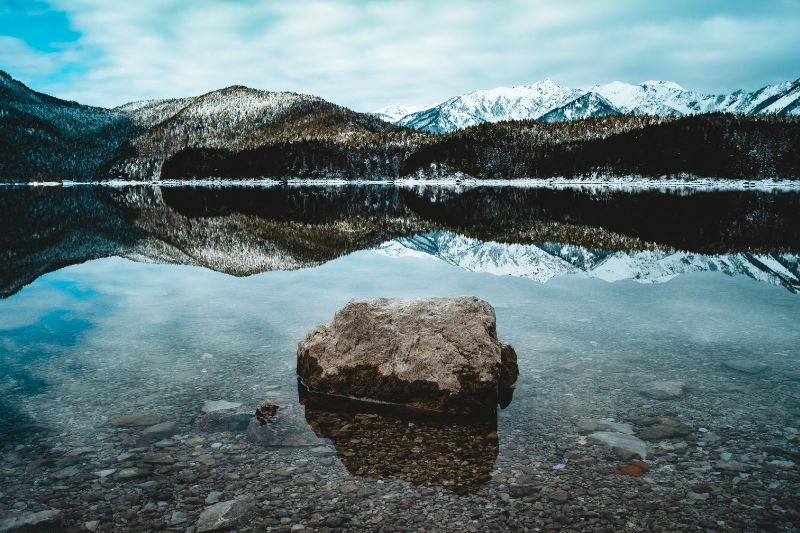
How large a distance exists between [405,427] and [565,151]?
159 meters

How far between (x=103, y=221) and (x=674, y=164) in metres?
137

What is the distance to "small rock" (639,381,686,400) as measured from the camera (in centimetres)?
845

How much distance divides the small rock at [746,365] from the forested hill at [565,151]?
150 meters

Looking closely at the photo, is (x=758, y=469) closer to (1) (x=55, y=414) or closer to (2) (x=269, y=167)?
(1) (x=55, y=414)

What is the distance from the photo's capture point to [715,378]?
9.20 metres

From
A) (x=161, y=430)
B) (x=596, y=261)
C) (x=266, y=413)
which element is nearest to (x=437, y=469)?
(x=266, y=413)

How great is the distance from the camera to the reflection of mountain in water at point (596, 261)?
19.0m

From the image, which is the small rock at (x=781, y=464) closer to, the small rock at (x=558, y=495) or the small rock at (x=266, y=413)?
the small rock at (x=558, y=495)

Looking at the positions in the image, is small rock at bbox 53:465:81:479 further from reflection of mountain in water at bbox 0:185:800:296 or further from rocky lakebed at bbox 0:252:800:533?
reflection of mountain in water at bbox 0:185:800:296

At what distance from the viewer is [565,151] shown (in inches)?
6186

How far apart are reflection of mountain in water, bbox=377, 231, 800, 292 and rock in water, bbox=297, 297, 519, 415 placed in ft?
32.0

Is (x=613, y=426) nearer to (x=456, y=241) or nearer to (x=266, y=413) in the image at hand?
(x=266, y=413)

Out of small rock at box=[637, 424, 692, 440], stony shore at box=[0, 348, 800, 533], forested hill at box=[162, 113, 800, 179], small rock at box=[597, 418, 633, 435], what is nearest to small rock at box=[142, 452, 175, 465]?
stony shore at box=[0, 348, 800, 533]

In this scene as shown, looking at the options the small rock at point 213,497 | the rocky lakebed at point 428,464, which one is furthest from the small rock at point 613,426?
the small rock at point 213,497
